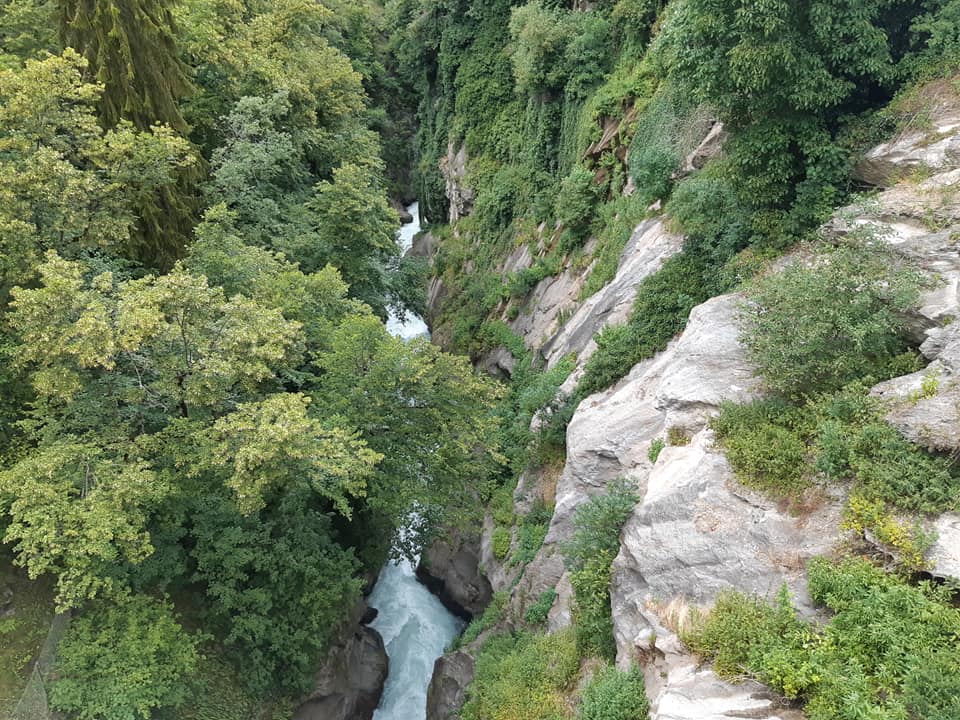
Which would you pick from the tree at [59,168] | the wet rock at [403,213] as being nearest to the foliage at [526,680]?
the tree at [59,168]

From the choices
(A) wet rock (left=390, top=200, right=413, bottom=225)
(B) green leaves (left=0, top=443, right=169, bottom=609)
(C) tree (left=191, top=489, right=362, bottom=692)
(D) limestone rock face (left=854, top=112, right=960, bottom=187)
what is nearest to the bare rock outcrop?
(C) tree (left=191, top=489, right=362, bottom=692)

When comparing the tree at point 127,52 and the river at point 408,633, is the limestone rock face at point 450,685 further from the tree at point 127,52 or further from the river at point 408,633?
the tree at point 127,52

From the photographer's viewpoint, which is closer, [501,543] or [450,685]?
[450,685]

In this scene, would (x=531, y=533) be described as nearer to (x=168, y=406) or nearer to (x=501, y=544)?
(x=501, y=544)

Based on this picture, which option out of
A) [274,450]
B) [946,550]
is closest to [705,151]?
[946,550]

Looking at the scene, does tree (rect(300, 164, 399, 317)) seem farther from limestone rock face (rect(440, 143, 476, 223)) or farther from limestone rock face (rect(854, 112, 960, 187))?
limestone rock face (rect(854, 112, 960, 187))

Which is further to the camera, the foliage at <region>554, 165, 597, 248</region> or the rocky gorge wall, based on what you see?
the foliage at <region>554, 165, 597, 248</region>
